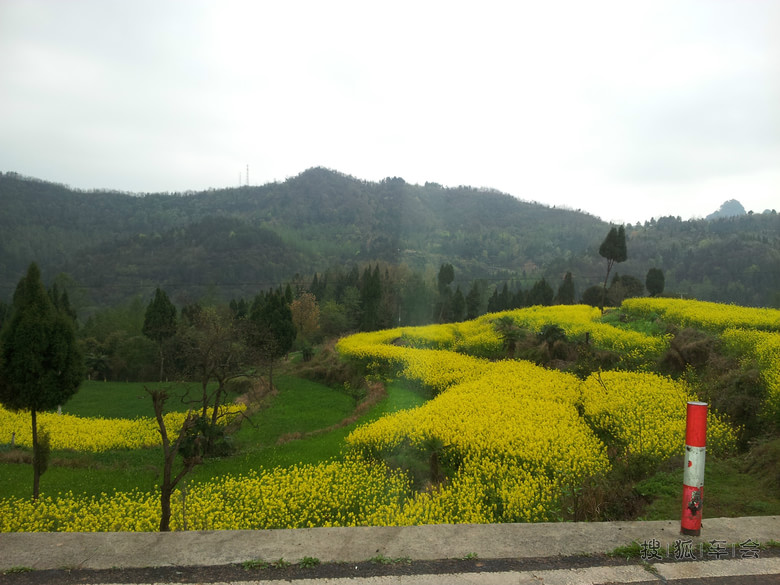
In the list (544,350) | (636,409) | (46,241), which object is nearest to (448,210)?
(46,241)

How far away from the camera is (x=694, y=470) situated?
352 centimetres

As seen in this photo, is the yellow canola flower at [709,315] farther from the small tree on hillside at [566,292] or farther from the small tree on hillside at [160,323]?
the small tree on hillside at [160,323]

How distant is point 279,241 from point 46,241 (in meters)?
36.0

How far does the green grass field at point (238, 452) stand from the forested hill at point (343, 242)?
3019cm

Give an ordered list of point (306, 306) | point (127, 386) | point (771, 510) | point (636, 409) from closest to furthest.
A: 1. point (771, 510)
2. point (636, 409)
3. point (127, 386)
4. point (306, 306)

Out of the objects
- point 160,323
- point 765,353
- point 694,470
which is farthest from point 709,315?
point 160,323

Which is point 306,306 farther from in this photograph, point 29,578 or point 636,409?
point 29,578

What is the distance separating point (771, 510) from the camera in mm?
5141

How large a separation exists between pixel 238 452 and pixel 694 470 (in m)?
11.8

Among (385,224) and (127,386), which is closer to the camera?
(127,386)

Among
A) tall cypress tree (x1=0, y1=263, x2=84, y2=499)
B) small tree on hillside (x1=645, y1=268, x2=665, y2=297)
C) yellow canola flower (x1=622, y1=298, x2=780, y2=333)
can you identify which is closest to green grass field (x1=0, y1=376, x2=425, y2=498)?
tall cypress tree (x1=0, y1=263, x2=84, y2=499)

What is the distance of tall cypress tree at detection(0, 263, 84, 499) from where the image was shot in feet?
31.8

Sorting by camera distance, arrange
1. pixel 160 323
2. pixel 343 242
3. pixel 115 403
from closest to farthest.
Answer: pixel 115 403, pixel 160 323, pixel 343 242

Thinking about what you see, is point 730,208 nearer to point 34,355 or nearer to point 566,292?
point 566,292
